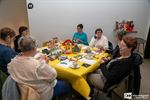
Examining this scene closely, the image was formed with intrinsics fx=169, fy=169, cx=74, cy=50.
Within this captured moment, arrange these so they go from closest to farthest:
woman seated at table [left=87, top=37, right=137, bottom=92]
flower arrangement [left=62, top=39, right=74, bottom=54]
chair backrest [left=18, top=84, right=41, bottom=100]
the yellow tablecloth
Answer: chair backrest [left=18, top=84, right=41, bottom=100], woman seated at table [left=87, top=37, right=137, bottom=92], the yellow tablecloth, flower arrangement [left=62, top=39, right=74, bottom=54]

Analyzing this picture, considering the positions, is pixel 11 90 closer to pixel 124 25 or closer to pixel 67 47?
pixel 67 47

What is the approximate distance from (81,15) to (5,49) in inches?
103

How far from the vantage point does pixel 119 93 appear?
83.7 inches

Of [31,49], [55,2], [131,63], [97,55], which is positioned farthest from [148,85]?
[55,2]

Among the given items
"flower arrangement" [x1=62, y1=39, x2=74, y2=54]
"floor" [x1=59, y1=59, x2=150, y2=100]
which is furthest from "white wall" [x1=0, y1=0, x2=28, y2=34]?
"floor" [x1=59, y1=59, x2=150, y2=100]

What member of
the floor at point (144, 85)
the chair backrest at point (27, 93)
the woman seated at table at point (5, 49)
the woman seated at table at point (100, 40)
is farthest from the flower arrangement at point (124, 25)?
the chair backrest at point (27, 93)

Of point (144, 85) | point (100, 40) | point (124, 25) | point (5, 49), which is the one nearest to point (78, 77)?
point (5, 49)

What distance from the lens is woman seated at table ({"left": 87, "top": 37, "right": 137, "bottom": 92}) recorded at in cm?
205

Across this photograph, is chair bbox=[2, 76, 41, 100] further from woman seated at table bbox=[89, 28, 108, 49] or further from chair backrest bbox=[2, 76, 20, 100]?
woman seated at table bbox=[89, 28, 108, 49]

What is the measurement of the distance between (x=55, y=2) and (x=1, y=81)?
105 inches

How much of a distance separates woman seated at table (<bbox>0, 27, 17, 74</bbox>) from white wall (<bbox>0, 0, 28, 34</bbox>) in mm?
2891

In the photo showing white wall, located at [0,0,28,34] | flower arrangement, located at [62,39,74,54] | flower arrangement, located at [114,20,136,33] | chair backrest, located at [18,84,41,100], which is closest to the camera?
chair backrest, located at [18,84,41,100]

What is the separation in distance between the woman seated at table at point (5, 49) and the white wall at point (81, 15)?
6.09 feet

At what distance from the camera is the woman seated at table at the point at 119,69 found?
2.05m
